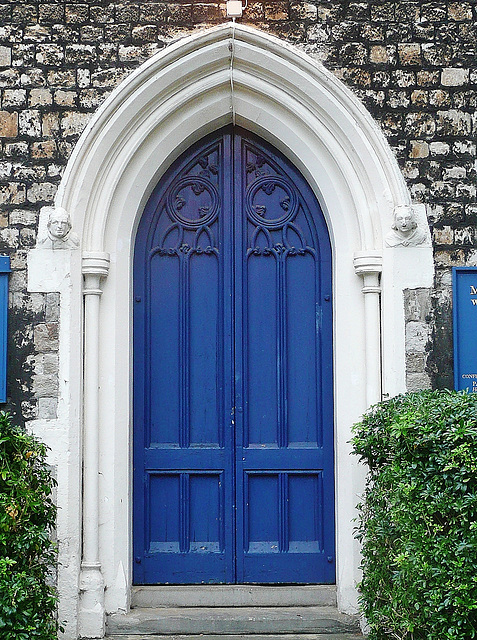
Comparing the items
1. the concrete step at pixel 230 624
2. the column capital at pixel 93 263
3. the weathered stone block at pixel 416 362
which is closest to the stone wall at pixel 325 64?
the weathered stone block at pixel 416 362

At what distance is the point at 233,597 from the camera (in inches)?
188

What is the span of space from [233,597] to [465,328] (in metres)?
2.22

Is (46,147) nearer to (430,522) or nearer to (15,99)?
(15,99)

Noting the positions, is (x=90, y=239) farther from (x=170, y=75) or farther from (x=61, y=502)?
(x=61, y=502)

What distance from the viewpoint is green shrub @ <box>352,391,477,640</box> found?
355 cm

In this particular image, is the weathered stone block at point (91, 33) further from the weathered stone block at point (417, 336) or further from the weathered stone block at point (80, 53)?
the weathered stone block at point (417, 336)

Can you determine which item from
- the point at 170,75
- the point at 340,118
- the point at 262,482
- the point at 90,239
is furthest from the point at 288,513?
the point at 170,75

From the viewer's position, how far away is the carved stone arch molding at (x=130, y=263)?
182 inches

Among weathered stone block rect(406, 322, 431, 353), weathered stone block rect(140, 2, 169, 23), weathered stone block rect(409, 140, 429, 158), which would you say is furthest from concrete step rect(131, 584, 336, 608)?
weathered stone block rect(140, 2, 169, 23)

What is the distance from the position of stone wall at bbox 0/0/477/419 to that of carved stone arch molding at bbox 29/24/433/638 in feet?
0.43

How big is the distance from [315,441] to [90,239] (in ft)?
6.39

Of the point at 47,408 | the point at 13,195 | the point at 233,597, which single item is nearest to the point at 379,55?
the point at 13,195

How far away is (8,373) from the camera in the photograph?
15.2 ft

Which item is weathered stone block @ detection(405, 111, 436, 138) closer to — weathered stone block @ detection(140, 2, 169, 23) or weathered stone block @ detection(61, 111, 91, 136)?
weathered stone block @ detection(140, 2, 169, 23)
